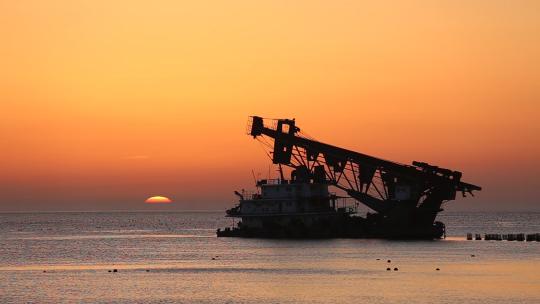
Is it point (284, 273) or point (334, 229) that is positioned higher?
point (334, 229)

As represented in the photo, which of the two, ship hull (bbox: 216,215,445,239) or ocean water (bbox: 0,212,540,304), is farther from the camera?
ship hull (bbox: 216,215,445,239)

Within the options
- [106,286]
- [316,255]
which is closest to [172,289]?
[106,286]

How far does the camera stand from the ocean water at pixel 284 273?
67.6m

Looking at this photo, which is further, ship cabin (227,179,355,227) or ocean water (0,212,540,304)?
ship cabin (227,179,355,227)

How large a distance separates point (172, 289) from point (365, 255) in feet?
112

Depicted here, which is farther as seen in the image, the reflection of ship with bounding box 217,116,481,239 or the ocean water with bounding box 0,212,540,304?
the reflection of ship with bounding box 217,116,481,239

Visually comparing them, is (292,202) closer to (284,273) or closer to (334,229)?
(334,229)

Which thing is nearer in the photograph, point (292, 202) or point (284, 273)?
point (284, 273)

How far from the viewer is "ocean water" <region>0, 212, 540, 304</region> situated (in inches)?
2662

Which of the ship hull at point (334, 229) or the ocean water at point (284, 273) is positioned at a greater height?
the ship hull at point (334, 229)

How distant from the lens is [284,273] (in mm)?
84750

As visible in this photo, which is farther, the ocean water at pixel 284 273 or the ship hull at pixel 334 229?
the ship hull at pixel 334 229

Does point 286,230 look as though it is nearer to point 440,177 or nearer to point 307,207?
point 307,207

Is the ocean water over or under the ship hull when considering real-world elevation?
under
